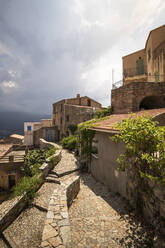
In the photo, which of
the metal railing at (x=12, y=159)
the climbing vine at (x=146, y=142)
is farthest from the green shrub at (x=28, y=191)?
the metal railing at (x=12, y=159)

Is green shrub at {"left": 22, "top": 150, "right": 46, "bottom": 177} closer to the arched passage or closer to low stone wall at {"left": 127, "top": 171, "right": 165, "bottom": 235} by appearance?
low stone wall at {"left": 127, "top": 171, "right": 165, "bottom": 235}

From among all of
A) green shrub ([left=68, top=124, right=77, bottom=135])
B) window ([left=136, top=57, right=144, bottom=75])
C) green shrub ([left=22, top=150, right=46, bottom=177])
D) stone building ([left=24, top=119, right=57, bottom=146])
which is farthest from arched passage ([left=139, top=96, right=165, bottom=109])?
stone building ([left=24, top=119, right=57, bottom=146])

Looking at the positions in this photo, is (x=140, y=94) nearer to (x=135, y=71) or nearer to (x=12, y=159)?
(x=135, y=71)

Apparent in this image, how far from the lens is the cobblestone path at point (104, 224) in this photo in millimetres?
3404

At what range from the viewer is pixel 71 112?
70.8 feet

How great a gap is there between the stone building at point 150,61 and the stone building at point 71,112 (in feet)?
27.6

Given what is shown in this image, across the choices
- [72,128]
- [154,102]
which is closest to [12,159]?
[72,128]

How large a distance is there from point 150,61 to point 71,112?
14538mm

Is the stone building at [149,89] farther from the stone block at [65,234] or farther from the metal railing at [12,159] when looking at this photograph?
the metal railing at [12,159]

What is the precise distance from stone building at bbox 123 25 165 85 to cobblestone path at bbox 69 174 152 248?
13.0 meters

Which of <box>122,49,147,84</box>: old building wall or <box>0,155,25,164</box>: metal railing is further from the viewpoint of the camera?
<box>122,49,147,84</box>: old building wall

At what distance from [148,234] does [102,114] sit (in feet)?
36.8

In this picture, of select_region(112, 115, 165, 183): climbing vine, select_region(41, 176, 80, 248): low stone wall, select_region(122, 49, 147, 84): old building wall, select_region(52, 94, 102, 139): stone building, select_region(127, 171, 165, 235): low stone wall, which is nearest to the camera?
select_region(41, 176, 80, 248): low stone wall

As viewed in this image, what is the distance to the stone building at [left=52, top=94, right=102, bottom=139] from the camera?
1936 cm
